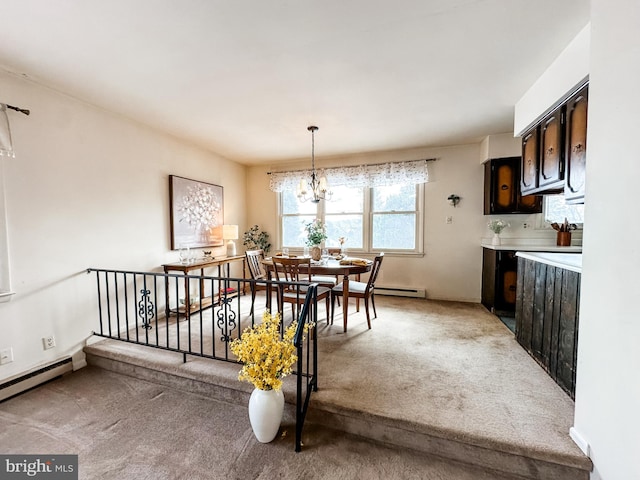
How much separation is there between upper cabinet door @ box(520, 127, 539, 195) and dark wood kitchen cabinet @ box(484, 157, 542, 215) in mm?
865

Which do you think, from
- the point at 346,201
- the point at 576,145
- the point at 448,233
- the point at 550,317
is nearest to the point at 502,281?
the point at 448,233

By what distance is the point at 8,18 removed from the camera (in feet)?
4.97

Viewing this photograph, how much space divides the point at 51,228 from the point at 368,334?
120 inches

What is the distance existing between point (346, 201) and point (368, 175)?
579 millimetres

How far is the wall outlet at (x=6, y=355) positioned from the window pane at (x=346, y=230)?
12.2ft

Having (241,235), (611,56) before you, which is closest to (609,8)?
(611,56)

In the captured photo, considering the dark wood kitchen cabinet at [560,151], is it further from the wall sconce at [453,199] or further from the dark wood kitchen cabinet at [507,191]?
the wall sconce at [453,199]

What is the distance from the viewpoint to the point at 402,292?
4.32 m

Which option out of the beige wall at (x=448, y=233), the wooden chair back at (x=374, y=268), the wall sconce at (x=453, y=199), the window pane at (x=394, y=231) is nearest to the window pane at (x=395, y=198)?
the window pane at (x=394, y=231)

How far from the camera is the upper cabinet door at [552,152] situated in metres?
2.06

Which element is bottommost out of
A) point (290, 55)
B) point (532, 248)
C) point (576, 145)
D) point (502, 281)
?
point (502, 281)

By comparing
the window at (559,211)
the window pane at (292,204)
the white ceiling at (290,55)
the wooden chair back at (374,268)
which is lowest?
the wooden chair back at (374,268)

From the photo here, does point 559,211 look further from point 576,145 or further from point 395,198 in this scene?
point 576,145

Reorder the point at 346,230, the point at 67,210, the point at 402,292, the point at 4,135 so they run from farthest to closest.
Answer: the point at 346,230
the point at 402,292
the point at 67,210
the point at 4,135
